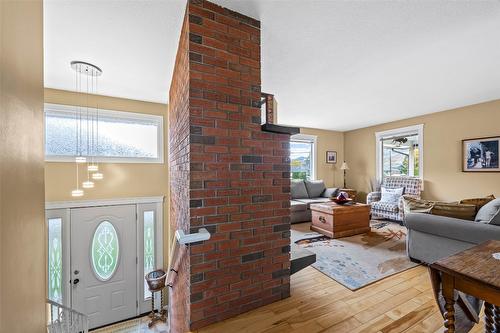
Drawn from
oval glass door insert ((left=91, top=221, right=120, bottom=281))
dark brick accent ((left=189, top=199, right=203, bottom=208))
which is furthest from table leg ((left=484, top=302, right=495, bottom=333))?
oval glass door insert ((left=91, top=221, right=120, bottom=281))

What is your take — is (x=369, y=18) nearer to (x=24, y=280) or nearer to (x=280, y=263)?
(x=280, y=263)

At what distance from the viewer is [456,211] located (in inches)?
87.3

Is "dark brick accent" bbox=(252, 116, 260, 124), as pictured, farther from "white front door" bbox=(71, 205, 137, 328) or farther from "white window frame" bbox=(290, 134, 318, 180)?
"white window frame" bbox=(290, 134, 318, 180)

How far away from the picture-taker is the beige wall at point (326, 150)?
6.18 meters

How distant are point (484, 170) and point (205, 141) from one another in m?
5.13

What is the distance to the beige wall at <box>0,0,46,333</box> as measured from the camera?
20.7 inches

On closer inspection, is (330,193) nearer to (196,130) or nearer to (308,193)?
(308,193)

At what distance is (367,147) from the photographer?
580 cm

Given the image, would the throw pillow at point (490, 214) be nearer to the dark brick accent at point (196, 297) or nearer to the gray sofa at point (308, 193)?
the dark brick accent at point (196, 297)

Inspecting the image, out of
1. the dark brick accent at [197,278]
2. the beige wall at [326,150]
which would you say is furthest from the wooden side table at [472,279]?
the beige wall at [326,150]

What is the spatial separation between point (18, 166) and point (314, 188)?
218 inches

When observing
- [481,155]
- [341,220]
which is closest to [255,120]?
[341,220]

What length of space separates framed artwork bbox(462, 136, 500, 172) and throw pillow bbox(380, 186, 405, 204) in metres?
1.13

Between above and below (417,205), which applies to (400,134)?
above
